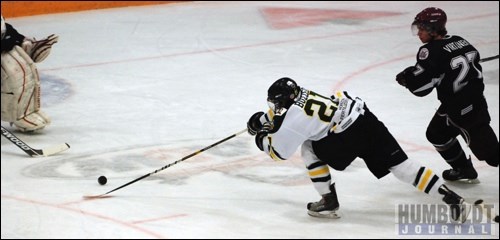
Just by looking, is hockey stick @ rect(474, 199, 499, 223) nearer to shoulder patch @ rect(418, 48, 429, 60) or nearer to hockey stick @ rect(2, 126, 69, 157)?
shoulder patch @ rect(418, 48, 429, 60)

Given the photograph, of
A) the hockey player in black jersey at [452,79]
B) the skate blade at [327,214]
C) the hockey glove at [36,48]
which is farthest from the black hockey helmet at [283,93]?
the hockey glove at [36,48]

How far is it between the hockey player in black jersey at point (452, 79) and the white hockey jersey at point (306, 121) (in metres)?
0.36

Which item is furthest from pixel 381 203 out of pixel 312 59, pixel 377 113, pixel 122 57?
pixel 122 57

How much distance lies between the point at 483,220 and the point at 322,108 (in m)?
0.70

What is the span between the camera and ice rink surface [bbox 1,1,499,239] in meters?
3.56

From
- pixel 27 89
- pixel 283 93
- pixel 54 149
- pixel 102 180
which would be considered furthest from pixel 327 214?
pixel 27 89

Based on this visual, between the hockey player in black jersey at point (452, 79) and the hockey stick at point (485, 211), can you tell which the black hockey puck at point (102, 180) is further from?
the hockey stick at point (485, 211)

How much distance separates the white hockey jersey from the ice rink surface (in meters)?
0.29

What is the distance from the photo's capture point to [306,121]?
3.50m

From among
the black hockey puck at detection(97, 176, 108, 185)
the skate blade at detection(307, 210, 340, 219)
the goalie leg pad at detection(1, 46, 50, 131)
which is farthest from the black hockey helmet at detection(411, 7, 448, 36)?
the goalie leg pad at detection(1, 46, 50, 131)

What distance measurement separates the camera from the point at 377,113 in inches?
209

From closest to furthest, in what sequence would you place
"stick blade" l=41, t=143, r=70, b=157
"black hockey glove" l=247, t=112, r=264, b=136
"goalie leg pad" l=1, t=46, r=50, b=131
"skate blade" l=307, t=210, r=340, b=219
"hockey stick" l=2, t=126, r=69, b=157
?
"skate blade" l=307, t=210, r=340, b=219
"black hockey glove" l=247, t=112, r=264, b=136
"goalie leg pad" l=1, t=46, r=50, b=131
"hockey stick" l=2, t=126, r=69, b=157
"stick blade" l=41, t=143, r=70, b=157

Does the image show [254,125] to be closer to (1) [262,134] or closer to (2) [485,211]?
(1) [262,134]

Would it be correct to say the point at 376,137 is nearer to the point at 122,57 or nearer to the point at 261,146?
the point at 261,146
